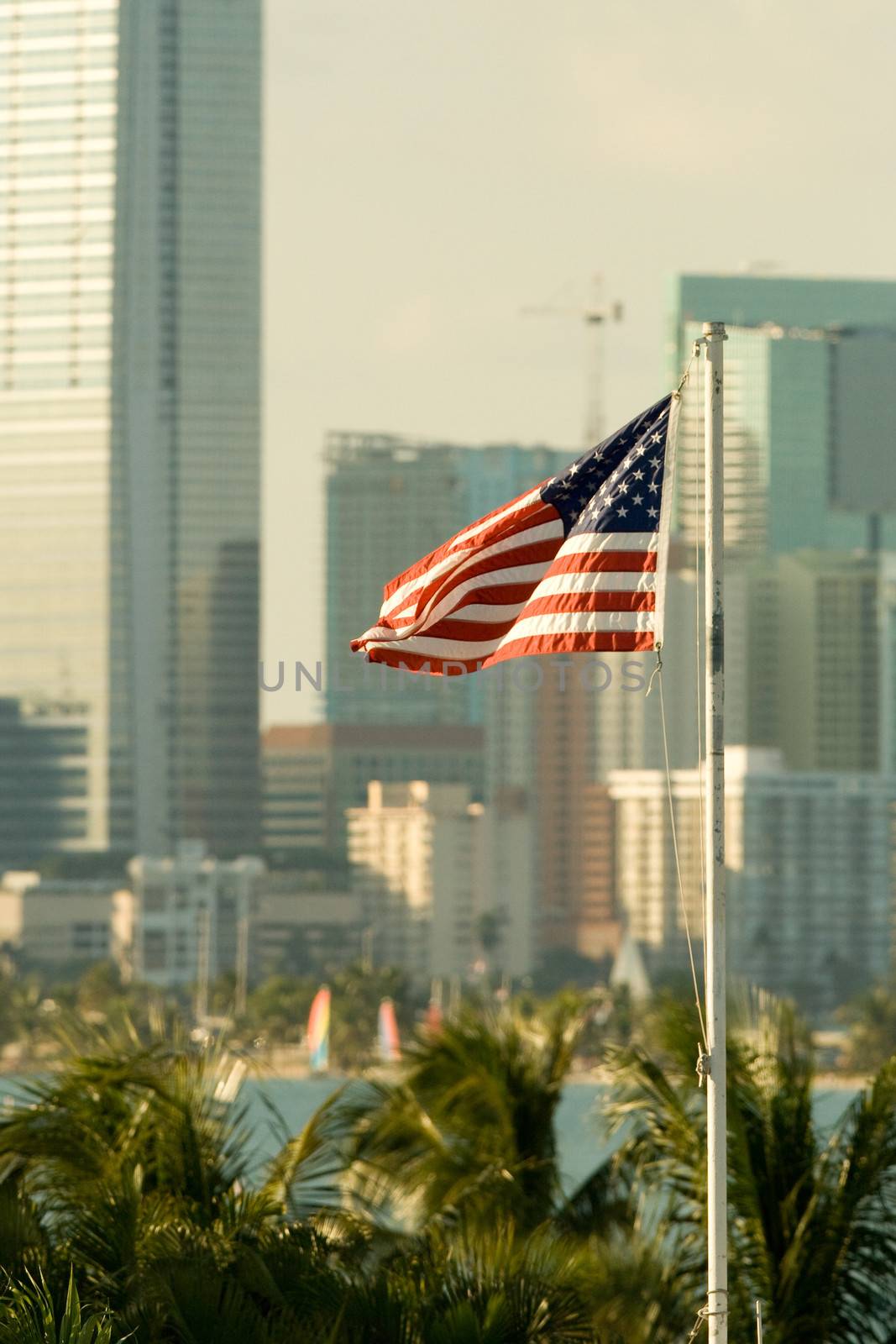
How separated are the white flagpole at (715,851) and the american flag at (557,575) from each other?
0.22 m

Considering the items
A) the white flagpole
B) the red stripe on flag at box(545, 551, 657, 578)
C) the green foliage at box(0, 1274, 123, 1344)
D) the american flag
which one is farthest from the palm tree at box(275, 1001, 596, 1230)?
the green foliage at box(0, 1274, 123, 1344)

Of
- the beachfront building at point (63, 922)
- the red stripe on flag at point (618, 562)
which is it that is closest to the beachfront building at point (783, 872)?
the beachfront building at point (63, 922)

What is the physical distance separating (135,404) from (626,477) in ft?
496

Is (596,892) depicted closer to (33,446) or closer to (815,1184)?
(33,446)

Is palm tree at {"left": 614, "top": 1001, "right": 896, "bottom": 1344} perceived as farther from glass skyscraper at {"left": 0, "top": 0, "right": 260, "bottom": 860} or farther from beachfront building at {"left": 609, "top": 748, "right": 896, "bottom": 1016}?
beachfront building at {"left": 609, "top": 748, "right": 896, "bottom": 1016}

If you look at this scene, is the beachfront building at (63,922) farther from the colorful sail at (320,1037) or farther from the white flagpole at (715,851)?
the white flagpole at (715,851)

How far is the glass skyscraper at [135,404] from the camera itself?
156 metres

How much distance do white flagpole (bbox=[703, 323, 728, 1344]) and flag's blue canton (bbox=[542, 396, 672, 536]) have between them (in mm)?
230

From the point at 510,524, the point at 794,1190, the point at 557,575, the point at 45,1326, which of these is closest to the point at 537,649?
the point at 557,575

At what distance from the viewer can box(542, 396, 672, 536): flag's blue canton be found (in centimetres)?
969

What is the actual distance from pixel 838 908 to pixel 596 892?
18.2 metres

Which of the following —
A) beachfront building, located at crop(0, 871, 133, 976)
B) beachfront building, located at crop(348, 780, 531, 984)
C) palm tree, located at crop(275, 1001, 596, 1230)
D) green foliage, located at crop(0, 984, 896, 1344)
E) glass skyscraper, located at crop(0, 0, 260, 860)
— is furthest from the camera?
beachfront building, located at crop(348, 780, 531, 984)

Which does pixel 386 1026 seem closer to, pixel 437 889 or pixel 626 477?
pixel 437 889

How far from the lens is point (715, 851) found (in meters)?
9.37
